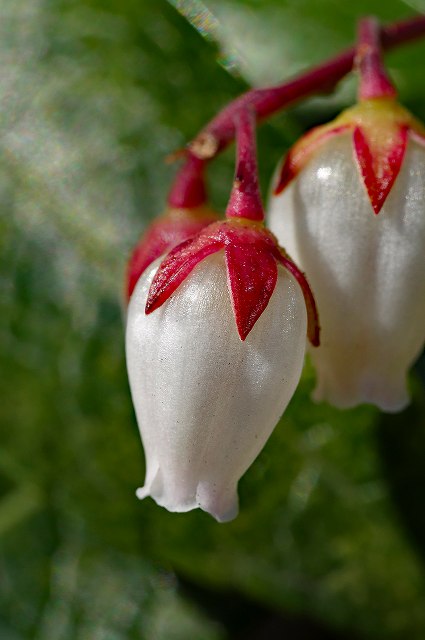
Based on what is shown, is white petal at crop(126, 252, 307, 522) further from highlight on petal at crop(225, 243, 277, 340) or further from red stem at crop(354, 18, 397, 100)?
red stem at crop(354, 18, 397, 100)

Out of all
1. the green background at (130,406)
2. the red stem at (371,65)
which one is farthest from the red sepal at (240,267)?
the green background at (130,406)

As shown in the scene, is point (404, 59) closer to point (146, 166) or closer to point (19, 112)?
point (146, 166)

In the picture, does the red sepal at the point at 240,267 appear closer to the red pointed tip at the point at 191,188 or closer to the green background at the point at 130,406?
the red pointed tip at the point at 191,188

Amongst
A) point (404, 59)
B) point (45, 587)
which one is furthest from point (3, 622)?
point (404, 59)

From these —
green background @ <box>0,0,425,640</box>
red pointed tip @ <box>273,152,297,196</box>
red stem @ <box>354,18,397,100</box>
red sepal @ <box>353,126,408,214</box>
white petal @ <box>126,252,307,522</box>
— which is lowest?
green background @ <box>0,0,425,640</box>

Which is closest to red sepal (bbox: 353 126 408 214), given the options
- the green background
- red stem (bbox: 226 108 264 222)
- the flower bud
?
the flower bud

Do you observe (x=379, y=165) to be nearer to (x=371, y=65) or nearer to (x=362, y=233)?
(x=362, y=233)
